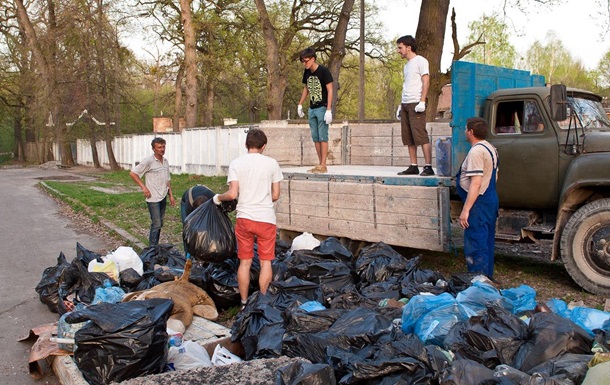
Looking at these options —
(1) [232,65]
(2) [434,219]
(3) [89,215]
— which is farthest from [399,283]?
(1) [232,65]

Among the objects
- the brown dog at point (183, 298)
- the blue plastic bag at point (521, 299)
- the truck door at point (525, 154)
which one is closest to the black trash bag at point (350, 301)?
the blue plastic bag at point (521, 299)

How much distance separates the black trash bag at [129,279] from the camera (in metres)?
6.58

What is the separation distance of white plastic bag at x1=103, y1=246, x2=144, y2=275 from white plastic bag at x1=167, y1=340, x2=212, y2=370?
2403 mm

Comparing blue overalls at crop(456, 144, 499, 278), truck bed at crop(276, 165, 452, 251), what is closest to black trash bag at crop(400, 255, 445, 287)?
blue overalls at crop(456, 144, 499, 278)

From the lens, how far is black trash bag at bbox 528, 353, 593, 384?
3279 millimetres

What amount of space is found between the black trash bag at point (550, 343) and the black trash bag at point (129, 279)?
4.24 m

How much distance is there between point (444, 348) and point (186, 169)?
26.3m

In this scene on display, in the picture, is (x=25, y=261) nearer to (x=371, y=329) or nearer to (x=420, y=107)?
(x=420, y=107)

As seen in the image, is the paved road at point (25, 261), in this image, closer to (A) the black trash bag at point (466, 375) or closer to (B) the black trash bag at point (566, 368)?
(A) the black trash bag at point (466, 375)

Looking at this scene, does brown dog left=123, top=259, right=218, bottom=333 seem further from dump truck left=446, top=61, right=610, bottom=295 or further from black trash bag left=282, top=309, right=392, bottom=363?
dump truck left=446, top=61, right=610, bottom=295

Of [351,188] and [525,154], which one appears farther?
[351,188]

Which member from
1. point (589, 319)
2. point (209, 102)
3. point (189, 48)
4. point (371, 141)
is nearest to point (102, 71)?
point (209, 102)

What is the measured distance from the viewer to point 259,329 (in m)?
4.91

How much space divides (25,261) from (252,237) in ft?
16.7
